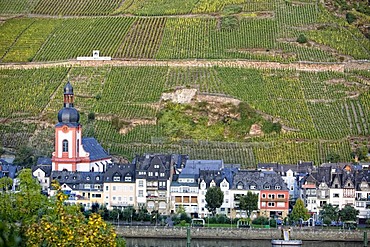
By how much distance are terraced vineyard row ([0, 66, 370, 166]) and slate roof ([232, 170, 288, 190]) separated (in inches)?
442

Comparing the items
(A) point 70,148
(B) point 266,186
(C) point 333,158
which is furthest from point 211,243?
(C) point 333,158

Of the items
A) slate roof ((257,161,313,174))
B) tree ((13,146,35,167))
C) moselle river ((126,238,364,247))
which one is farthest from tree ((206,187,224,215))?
tree ((13,146,35,167))

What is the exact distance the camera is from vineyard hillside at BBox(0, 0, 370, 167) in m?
115

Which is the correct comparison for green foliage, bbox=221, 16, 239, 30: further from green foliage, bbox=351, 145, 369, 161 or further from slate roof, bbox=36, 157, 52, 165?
slate roof, bbox=36, 157, 52, 165

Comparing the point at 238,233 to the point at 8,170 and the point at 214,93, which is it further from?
the point at 214,93

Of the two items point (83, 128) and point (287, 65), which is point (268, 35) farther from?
point (83, 128)

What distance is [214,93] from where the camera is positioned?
124 m

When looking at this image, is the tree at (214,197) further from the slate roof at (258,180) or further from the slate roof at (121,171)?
the slate roof at (121,171)

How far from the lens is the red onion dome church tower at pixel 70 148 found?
10381 cm

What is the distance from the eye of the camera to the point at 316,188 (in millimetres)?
97125

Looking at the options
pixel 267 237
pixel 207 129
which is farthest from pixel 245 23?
pixel 267 237

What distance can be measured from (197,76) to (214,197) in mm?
36354

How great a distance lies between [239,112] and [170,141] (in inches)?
355

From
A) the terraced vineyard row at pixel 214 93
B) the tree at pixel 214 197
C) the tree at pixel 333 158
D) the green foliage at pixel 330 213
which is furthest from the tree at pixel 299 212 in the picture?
the tree at pixel 333 158
